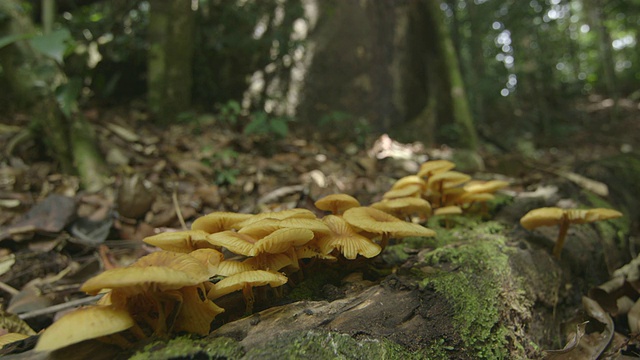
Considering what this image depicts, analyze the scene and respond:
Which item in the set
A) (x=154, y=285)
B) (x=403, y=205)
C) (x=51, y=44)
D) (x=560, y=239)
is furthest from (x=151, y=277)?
(x=51, y=44)

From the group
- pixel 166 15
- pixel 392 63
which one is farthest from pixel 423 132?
pixel 166 15

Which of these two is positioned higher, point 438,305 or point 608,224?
point 438,305

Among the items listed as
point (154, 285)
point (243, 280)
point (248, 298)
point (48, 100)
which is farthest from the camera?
point (48, 100)

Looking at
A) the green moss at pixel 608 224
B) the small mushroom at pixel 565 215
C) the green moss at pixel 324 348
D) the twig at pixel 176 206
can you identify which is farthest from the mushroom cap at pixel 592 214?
the twig at pixel 176 206

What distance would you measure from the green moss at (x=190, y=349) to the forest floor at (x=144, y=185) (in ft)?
3.18

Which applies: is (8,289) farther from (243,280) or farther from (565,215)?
(565,215)

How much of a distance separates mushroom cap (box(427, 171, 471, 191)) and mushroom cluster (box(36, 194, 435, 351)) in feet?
2.39

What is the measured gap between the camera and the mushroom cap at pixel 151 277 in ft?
3.34

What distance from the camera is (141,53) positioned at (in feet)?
17.7

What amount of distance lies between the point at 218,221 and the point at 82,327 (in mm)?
729

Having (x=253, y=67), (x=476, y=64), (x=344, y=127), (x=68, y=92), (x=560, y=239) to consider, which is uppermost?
(x=253, y=67)

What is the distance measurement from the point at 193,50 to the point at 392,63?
3165 mm

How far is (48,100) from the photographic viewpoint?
3291mm

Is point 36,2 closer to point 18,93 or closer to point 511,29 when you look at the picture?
point 18,93
